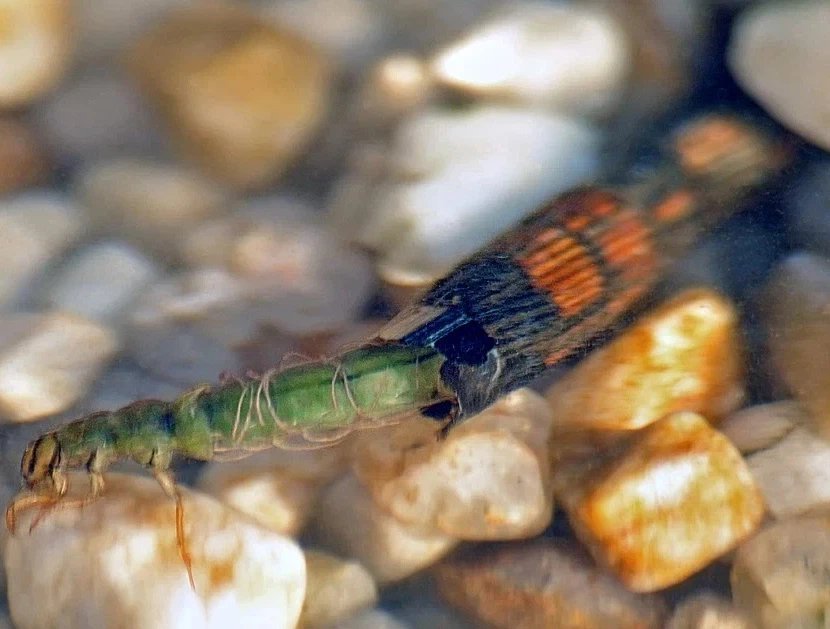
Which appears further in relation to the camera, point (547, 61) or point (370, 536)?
point (547, 61)

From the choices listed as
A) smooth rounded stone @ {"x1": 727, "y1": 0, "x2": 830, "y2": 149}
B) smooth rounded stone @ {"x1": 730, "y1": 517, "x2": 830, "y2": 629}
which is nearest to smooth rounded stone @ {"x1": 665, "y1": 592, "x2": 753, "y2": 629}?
smooth rounded stone @ {"x1": 730, "y1": 517, "x2": 830, "y2": 629}

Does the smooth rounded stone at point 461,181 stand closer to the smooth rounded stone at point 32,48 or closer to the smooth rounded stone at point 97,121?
the smooth rounded stone at point 97,121

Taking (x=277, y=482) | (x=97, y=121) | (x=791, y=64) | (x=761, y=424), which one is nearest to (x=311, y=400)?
(x=277, y=482)

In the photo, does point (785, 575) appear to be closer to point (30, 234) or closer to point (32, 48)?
point (30, 234)

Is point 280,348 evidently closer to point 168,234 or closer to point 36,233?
point 168,234

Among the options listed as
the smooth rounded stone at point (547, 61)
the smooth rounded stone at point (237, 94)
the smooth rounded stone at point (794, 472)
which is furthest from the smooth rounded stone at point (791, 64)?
the smooth rounded stone at point (237, 94)
